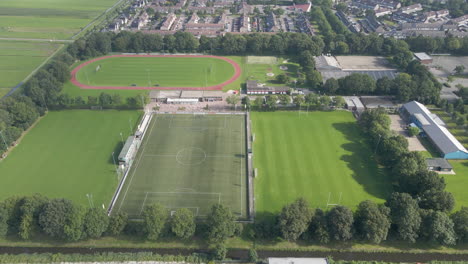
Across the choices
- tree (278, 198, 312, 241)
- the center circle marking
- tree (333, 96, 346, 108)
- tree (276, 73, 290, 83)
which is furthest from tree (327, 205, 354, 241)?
tree (276, 73, 290, 83)

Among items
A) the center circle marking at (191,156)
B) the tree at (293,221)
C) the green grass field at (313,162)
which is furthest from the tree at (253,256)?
the center circle marking at (191,156)

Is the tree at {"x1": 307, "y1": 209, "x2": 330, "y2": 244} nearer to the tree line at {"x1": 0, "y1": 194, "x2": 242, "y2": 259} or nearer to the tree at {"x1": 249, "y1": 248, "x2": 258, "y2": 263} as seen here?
the tree at {"x1": 249, "y1": 248, "x2": 258, "y2": 263}

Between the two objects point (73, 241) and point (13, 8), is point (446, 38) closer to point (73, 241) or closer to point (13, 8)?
point (73, 241)

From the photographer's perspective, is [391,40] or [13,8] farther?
[13,8]

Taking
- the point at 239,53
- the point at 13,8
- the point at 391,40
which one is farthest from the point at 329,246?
the point at 13,8

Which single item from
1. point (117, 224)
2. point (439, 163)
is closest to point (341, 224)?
point (439, 163)
